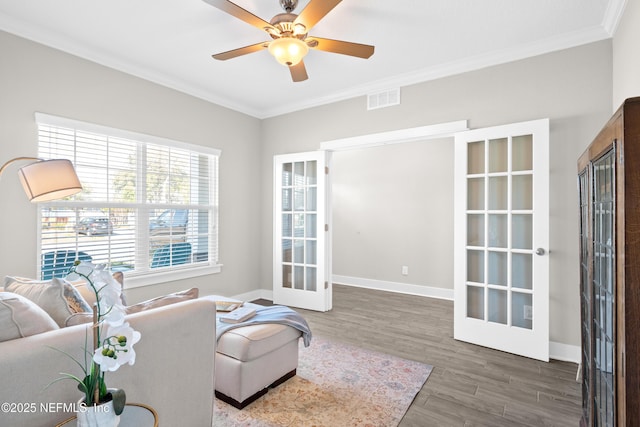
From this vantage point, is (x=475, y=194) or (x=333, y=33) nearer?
(x=333, y=33)

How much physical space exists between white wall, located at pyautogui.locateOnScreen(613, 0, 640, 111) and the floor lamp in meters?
3.66

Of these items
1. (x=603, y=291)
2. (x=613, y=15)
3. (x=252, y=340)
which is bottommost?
(x=252, y=340)

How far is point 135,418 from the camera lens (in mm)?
1246

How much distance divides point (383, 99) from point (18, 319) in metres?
3.75

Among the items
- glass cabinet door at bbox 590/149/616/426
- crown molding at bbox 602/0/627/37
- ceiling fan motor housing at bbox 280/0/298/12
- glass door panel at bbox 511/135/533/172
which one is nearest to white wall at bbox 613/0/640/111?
crown molding at bbox 602/0/627/37

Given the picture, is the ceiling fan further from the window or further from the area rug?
the area rug

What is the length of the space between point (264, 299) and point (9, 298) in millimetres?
3861

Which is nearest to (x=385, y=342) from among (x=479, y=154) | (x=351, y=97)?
(x=479, y=154)

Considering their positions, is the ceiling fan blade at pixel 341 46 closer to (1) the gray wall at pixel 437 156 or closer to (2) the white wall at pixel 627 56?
(1) the gray wall at pixel 437 156

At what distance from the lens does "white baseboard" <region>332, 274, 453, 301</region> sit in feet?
16.9

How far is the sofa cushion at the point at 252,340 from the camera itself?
7.08 feet

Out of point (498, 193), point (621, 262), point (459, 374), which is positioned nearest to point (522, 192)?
point (498, 193)

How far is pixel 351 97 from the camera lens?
4.18 meters

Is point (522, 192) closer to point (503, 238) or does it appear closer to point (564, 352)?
point (503, 238)
